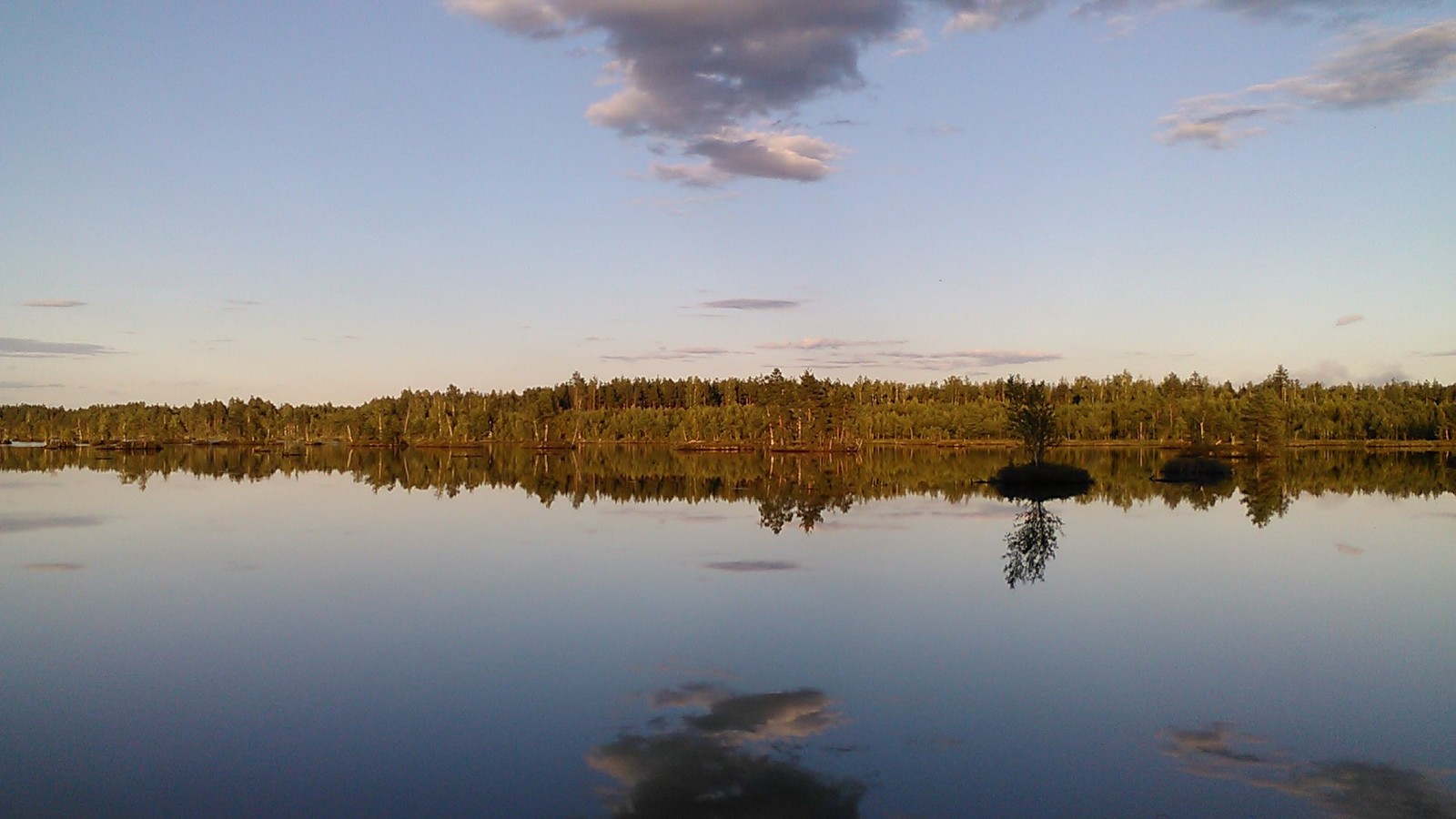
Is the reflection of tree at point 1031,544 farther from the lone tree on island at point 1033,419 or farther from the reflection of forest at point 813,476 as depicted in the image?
the lone tree on island at point 1033,419

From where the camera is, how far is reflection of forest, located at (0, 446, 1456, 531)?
204 ft

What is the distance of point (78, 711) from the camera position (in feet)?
56.9

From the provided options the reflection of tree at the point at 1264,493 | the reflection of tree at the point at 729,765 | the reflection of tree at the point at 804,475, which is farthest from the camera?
the reflection of tree at the point at 804,475

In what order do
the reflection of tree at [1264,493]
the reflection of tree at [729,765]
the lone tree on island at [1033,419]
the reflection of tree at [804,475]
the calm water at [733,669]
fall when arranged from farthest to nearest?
1. the lone tree on island at [1033,419]
2. the reflection of tree at [804,475]
3. the reflection of tree at [1264,493]
4. the calm water at [733,669]
5. the reflection of tree at [729,765]

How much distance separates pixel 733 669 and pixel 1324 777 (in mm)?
10464

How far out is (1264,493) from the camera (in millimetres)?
64625

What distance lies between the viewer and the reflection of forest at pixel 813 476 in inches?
2453

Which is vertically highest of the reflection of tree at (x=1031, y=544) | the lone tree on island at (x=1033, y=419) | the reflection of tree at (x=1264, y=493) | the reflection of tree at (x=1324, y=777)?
the lone tree on island at (x=1033, y=419)

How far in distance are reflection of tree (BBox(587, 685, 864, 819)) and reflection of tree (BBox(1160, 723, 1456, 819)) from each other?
5.58 metres

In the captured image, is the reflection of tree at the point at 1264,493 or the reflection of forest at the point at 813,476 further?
the reflection of forest at the point at 813,476

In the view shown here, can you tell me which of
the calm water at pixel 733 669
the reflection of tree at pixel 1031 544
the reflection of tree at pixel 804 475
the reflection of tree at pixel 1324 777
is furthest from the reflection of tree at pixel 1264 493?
the reflection of tree at pixel 1324 777

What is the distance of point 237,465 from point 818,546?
304 feet

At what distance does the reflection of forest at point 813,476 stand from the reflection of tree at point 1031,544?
379 inches

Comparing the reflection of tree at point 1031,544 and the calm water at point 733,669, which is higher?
the reflection of tree at point 1031,544
